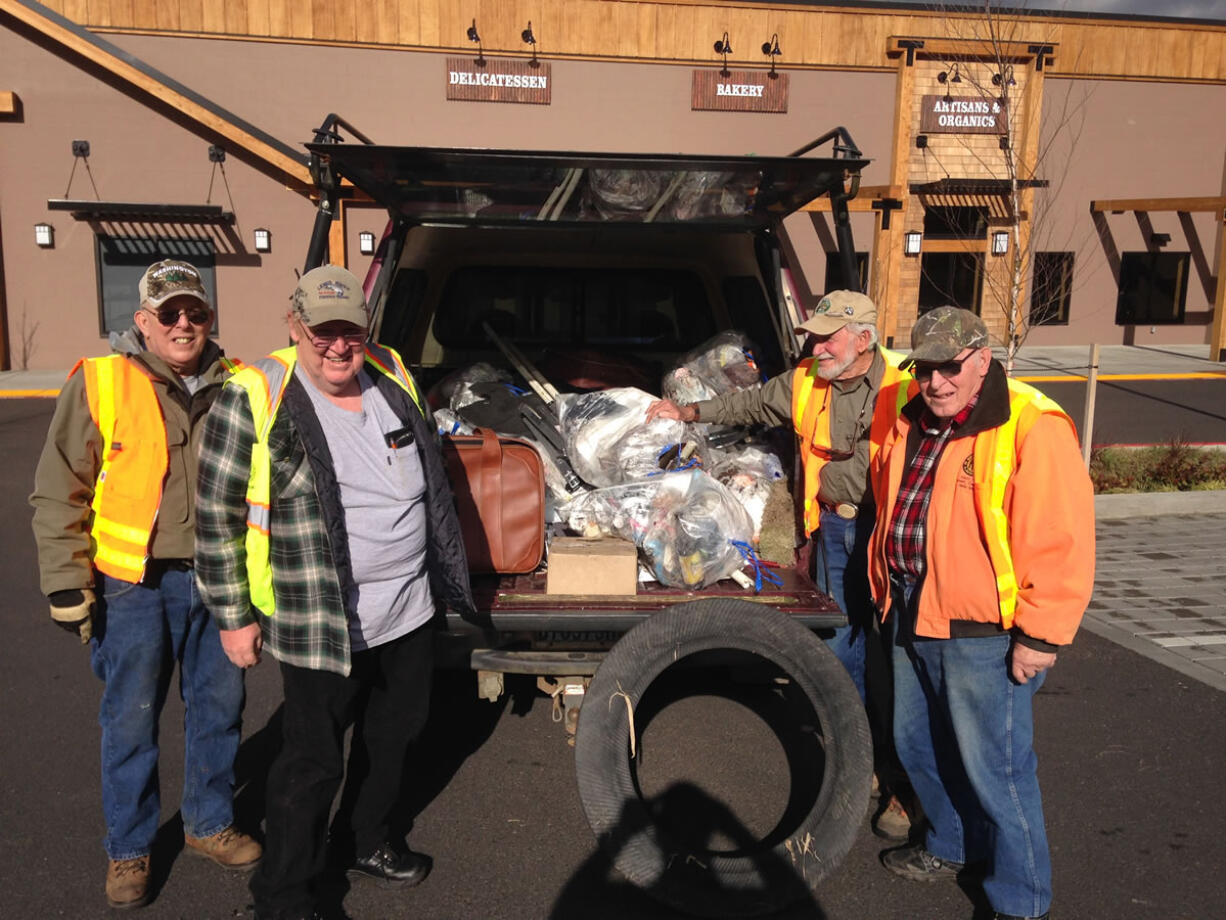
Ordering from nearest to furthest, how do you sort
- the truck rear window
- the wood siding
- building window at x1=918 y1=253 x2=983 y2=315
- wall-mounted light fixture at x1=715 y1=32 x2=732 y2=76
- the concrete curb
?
the truck rear window → the concrete curb → the wood siding → wall-mounted light fixture at x1=715 y1=32 x2=732 y2=76 → building window at x1=918 y1=253 x2=983 y2=315

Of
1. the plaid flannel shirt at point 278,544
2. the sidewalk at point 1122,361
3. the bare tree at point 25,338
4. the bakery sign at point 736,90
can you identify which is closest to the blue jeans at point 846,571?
the plaid flannel shirt at point 278,544

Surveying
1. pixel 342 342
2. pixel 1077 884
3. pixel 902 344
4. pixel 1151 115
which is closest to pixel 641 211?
pixel 342 342

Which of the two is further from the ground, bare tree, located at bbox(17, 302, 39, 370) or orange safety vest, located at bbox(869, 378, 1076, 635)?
orange safety vest, located at bbox(869, 378, 1076, 635)

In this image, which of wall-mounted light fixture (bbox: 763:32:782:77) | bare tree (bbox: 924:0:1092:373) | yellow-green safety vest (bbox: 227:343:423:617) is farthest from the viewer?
bare tree (bbox: 924:0:1092:373)

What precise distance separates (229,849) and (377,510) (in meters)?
1.33

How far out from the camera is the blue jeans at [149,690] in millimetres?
2975

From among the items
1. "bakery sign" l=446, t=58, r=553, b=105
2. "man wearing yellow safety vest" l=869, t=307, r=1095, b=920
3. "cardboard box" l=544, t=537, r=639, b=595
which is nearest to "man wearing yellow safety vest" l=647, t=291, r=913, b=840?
"man wearing yellow safety vest" l=869, t=307, r=1095, b=920

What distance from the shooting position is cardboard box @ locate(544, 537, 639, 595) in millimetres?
3281

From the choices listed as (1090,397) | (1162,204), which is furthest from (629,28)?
(1090,397)

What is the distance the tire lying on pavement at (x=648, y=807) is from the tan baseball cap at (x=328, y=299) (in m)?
1.24

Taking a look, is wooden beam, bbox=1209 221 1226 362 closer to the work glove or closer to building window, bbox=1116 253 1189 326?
building window, bbox=1116 253 1189 326

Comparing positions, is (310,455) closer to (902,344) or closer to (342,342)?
(342,342)

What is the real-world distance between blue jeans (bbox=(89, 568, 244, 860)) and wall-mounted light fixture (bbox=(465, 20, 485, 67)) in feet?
53.7

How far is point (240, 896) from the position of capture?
3.11 m
